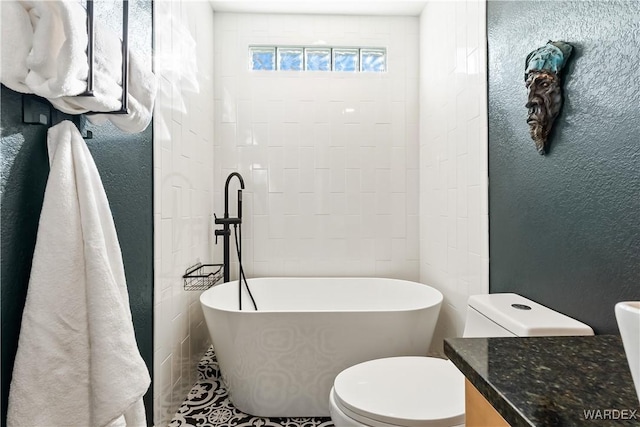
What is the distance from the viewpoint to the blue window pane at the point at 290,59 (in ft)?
9.64

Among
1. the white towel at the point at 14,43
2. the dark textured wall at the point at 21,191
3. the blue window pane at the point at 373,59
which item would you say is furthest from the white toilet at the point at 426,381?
the blue window pane at the point at 373,59

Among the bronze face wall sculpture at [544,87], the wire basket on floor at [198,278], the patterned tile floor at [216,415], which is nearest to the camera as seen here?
the bronze face wall sculpture at [544,87]

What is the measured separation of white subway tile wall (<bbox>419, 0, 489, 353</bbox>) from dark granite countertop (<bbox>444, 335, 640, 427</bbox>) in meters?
1.12

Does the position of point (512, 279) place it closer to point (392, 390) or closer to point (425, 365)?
point (425, 365)

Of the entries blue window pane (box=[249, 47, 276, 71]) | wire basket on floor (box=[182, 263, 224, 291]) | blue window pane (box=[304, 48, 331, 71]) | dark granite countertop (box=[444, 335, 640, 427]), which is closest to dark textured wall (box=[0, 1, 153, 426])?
wire basket on floor (box=[182, 263, 224, 291])

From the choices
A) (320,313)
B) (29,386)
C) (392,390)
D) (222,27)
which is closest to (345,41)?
(222,27)

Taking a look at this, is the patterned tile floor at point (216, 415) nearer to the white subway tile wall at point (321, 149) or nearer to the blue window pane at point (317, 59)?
A: the white subway tile wall at point (321, 149)

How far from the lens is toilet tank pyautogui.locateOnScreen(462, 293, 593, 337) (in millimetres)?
1178

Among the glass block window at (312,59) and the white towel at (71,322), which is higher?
the glass block window at (312,59)

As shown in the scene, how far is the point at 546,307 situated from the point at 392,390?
68cm

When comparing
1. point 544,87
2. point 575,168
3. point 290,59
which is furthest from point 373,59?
point 575,168

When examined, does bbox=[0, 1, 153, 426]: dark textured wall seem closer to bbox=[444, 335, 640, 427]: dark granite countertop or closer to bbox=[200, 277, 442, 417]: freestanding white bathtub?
bbox=[200, 277, 442, 417]: freestanding white bathtub

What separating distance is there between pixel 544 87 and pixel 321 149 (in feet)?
5.83

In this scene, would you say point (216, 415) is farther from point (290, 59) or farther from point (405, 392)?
point (290, 59)
